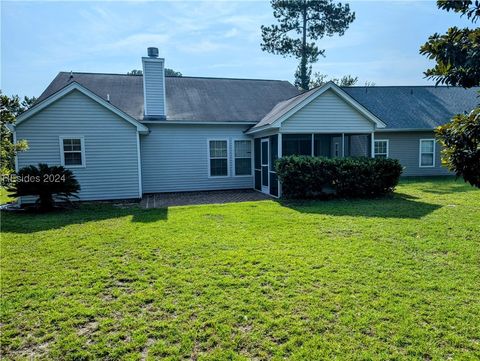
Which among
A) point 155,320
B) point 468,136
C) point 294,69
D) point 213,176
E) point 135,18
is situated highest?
point 294,69

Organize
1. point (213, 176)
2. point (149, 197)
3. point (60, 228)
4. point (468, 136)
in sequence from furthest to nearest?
point (213, 176) → point (149, 197) → point (60, 228) → point (468, 136)

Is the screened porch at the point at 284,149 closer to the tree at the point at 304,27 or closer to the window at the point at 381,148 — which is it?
the window at the point at 381,148

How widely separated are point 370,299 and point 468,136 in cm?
212

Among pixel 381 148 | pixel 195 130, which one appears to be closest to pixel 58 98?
pixel 195 130

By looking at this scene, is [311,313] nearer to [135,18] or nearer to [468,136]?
[468,136]

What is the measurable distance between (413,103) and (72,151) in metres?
19.8

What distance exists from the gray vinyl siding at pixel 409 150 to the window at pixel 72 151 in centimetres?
1561

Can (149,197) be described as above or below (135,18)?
below

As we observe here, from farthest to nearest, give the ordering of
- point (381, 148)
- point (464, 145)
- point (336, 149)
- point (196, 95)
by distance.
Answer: point (381, 148)
point (196, 95)
point (336, 149)
point (464, 145)

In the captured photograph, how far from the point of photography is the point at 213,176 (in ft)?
46.8

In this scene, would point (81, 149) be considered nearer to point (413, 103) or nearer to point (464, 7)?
point (464, 7)

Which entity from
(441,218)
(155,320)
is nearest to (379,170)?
(441,218)

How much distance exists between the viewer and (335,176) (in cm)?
1103

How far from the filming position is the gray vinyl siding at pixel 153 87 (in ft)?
44.1
